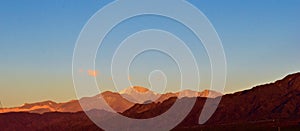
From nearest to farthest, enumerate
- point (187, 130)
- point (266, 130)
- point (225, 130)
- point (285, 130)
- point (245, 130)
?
point (285, 130) < point (266, 130) < point (245, 130) < point (225, 130) < point (187, 130)

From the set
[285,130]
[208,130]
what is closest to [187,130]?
[208,130]

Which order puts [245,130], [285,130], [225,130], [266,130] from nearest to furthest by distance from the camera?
[285,130], [266,130], [245,130], [225,130]

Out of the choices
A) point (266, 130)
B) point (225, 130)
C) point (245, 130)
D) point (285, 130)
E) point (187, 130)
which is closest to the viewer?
point (285, 130)

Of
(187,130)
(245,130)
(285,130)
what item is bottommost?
(285,130)

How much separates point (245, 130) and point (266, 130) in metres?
13.8

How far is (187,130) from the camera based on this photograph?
183375 millimetres

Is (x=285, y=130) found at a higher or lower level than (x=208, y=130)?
lower

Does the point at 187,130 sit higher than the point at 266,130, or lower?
higher

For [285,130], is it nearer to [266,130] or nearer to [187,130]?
[266,130]

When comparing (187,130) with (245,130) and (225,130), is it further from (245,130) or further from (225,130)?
(245,130)

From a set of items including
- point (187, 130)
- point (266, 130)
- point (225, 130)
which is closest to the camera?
point (266, 130)

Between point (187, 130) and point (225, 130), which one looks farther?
point (187, 130)

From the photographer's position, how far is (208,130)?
176 meters

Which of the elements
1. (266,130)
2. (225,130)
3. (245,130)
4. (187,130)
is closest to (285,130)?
(266,130)
